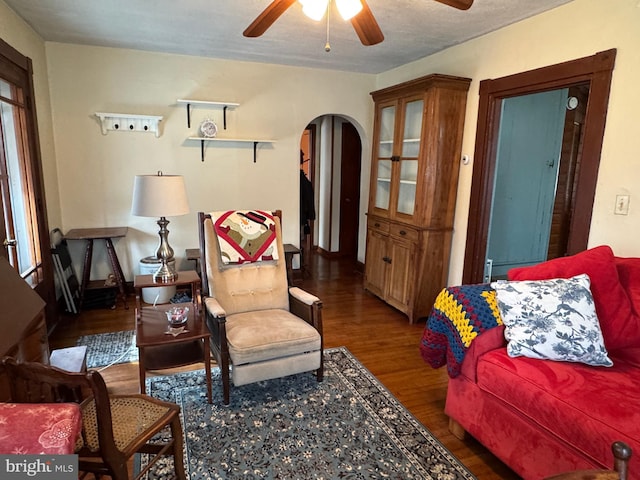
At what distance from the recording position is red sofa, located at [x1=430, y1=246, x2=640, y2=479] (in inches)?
58.7

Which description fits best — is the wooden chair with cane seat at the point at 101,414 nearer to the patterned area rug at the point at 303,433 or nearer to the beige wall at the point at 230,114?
the patterned area rug at the point at 303,433

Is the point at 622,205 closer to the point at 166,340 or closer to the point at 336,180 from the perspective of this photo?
the point at 166,340

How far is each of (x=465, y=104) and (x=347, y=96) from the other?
160 centimetres

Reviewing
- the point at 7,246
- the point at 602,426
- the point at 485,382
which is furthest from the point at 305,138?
the point at 602,426

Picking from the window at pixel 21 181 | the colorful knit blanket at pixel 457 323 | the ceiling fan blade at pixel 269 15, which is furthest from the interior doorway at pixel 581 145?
the window at pixel 21 181

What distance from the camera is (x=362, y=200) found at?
495cm

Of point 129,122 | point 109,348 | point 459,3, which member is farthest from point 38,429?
point 129,122

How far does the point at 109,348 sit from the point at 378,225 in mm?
2624

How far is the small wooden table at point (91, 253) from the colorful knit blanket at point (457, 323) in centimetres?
297

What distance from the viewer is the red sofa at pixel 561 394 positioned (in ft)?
4.89

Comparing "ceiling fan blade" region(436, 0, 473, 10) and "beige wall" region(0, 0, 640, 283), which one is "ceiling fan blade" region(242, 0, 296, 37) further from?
"beige wall" region(0, 0, 640, 283)

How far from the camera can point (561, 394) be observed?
161 centimetres

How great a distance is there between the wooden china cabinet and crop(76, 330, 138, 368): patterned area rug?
2316mm

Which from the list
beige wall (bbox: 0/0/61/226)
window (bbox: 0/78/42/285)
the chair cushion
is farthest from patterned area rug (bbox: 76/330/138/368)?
beige wall (bbox: 0/0/61/226)
